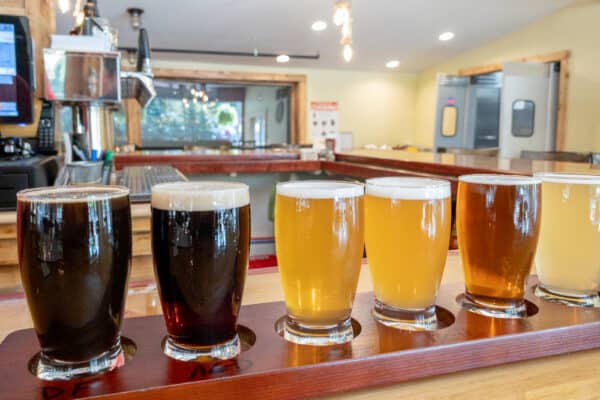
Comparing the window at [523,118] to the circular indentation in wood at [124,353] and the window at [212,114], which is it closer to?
the window at [212,114]

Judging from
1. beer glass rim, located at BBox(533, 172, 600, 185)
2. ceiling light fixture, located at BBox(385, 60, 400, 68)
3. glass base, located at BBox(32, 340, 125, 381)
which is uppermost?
ceiling light fixture, located at BBox(385, 60, 400, 68)

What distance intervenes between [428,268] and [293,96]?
9215 mm

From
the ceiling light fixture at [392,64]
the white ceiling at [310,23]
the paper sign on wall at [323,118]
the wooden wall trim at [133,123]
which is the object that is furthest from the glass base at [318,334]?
the ceiling light fixture at [392,64]

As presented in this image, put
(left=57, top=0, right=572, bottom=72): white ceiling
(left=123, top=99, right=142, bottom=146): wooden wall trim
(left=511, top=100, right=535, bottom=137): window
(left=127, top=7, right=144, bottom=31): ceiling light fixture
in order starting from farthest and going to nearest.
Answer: (left=123, top=99, right=142, bottom=146): wooden wall trim < (left=511, top=100, right=535, bottom=137): window < (left=57, top=0, right=572, bottom=72): white ceiling < (left=127, top=7, right=144, bottom=31): ceiling light fixture

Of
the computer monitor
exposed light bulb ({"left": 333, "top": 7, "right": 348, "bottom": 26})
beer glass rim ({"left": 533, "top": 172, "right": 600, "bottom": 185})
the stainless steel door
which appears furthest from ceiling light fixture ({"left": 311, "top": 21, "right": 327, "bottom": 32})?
beer glass rim ({"left": 533, "top": 172, "right": 600, "bottom": 185})

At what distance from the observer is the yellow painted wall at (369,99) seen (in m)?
9.46

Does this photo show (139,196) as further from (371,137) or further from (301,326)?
(371,137)

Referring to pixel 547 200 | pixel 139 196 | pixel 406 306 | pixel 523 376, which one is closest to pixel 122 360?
pixel 406 306

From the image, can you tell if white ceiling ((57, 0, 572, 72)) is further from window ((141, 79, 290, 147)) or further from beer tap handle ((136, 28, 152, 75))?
beer tap handle ((136, 28, 152, 75))

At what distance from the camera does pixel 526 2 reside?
6.80 meters

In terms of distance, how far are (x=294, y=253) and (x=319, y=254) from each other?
3 centimetres

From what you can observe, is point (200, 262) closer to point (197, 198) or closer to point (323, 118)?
point (197, 198)

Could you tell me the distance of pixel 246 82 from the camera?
9.10m

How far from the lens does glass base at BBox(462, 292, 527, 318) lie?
62 centimetres
